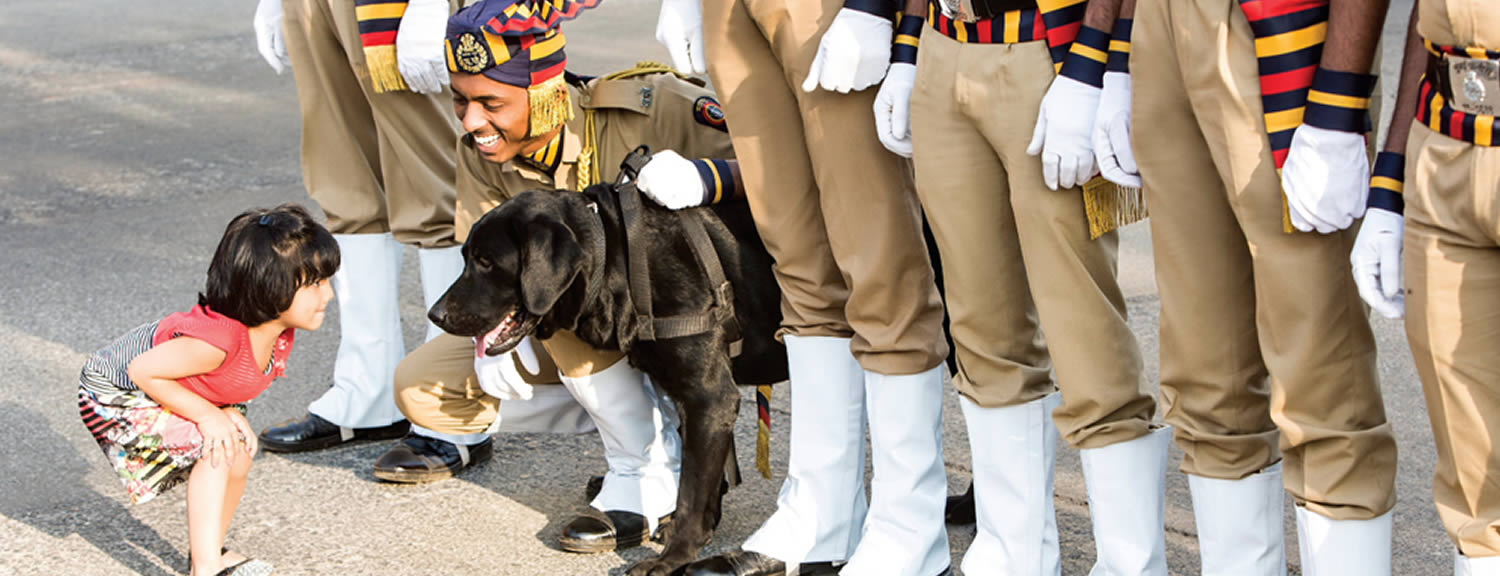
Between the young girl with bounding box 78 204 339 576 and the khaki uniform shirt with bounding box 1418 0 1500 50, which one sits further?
the young girl with bounding box 78 204 339 576

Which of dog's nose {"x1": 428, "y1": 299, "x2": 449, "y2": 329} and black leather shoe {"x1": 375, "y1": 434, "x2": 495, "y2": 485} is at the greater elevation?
dog's nose {"x1": 428, "y1": 299, "x2": 449, "y2": 329}

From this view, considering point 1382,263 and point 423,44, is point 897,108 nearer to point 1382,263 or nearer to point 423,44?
point 1382,263

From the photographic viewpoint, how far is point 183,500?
4.15 meters

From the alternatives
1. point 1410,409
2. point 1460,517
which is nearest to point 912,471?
point 1460,517

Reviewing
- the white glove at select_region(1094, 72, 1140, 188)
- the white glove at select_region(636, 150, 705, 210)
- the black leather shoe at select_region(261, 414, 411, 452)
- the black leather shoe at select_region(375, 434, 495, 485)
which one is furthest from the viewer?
the black leather shoe at select_region(261, 414, 411, 452)

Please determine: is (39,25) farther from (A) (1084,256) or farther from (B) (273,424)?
(A) (1084,256)

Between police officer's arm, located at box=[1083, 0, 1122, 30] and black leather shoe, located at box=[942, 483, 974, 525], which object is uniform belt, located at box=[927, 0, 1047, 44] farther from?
black leather shoe, located at box=[942, 483, 974, 525]

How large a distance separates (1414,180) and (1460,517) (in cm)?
48

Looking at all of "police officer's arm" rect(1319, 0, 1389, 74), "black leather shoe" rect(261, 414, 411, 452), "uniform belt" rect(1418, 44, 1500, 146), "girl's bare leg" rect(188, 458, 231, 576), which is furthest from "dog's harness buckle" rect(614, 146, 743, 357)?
"uniform belt" rect(1418, 44, 1500, 146)

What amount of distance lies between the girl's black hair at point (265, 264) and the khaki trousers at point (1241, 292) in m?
1.80

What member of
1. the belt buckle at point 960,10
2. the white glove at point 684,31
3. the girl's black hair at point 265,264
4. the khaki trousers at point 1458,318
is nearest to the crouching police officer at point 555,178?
the white glove at point 684,31

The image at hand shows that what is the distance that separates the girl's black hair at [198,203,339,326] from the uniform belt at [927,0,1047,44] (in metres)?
1.49

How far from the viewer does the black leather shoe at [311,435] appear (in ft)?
14.7

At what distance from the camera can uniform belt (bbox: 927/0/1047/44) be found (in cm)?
280
